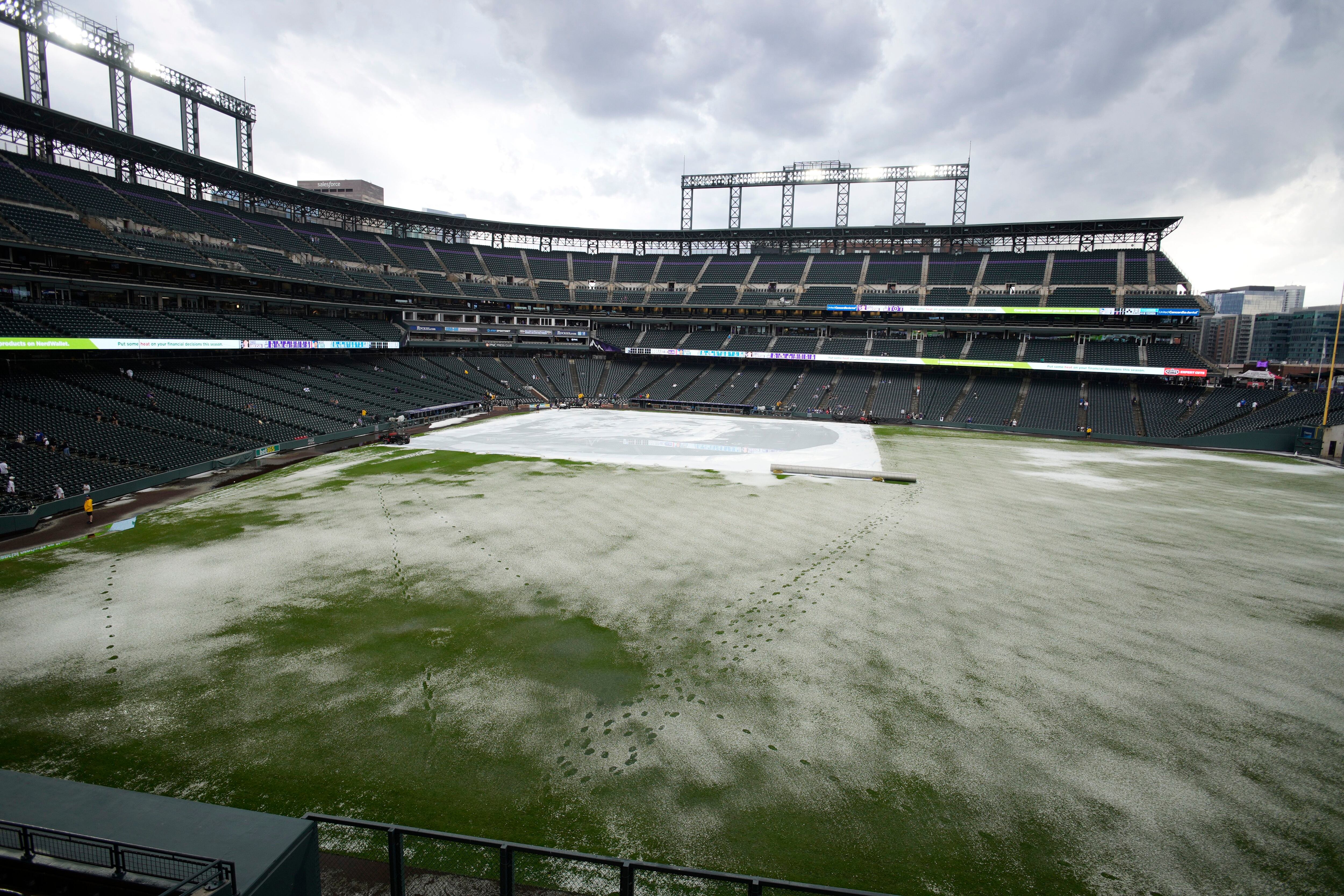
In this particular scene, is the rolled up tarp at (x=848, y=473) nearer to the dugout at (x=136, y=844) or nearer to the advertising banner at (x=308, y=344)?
the dugout at (x=136, y=844)

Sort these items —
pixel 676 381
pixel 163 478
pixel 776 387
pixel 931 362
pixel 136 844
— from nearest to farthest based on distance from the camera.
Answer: pixel 136 844
pixel 163 478
pixel 931 362
pixel 776 387
pixel 676 381

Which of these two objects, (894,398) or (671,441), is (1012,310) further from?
(671,441)

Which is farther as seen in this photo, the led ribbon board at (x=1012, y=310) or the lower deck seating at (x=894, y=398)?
the lower deck seating at (x=894, y=398)

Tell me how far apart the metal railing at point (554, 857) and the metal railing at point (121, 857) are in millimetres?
941

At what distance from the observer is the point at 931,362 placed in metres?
63.0

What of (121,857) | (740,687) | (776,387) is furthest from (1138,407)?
(121,857)

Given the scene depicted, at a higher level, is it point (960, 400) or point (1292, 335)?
point (1292, 335)

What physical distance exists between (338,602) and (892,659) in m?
14.8

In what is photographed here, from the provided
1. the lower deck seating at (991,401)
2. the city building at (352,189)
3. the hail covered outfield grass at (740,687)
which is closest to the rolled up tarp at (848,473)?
the hail covered outfield grass at (740,687)

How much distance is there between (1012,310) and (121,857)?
74.4 m

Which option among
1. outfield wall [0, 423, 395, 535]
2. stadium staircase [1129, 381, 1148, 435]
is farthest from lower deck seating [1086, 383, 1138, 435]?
outfield wall [0, 423, 395, 535]

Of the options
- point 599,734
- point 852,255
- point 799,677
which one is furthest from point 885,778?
point 852,255

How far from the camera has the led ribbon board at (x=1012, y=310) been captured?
57250mm

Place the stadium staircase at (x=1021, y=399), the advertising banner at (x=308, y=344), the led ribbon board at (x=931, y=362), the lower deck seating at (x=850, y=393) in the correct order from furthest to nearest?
the lower deck seating at (x=850, y=393), the stadium staircase at (x=1021, y=399), the led ribbon board at (x=931, y=362), the advertising banner at (x=308, y=344)
